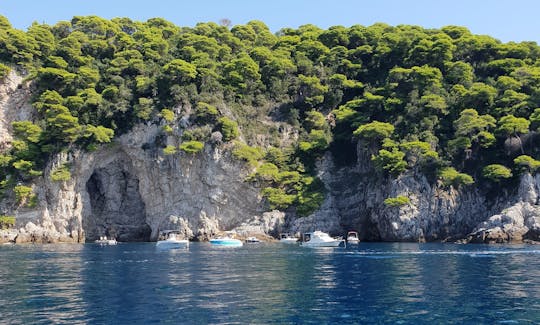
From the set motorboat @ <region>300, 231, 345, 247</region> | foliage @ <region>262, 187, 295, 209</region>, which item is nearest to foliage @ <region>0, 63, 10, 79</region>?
foliage @ <region>262, 187, 295, 209</region>

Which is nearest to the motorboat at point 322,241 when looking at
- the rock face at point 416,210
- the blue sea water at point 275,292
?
the rock face at point 416,210

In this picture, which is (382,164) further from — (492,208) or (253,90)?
(253,90)

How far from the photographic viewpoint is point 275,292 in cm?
2611

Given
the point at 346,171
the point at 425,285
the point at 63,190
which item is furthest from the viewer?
the point at 346,171

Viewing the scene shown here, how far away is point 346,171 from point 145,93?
33.0 m

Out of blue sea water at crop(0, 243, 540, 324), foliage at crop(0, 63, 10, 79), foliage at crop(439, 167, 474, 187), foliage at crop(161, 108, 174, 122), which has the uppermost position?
foliage at crop(0, 63, 10, 79)

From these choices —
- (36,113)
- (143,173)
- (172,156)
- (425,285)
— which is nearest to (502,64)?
(172,156)

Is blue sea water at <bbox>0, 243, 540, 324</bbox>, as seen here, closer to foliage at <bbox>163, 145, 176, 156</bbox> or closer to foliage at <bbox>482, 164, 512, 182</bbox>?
foliage at <bbox>482, 164, 512, 182</bbox>

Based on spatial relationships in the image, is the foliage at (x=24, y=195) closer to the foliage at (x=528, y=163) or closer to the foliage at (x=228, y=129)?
the foliage at (x=228, y=129)

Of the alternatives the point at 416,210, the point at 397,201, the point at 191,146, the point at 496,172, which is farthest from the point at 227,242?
the point at 496,172

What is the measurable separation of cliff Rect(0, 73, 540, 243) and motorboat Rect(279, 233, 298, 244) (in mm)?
1354

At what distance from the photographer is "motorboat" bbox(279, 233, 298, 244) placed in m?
72.1

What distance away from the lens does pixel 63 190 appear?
76.9m

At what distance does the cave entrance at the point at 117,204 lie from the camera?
281ft
